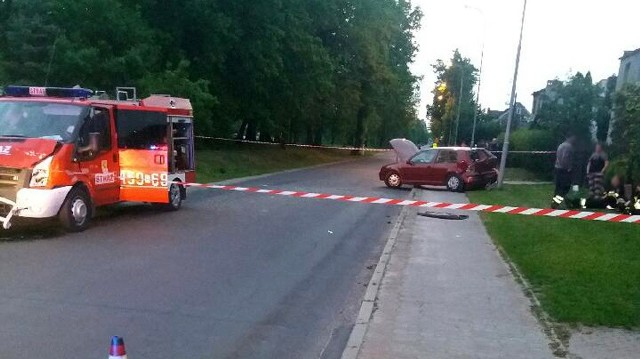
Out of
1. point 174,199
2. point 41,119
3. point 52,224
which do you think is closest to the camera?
point 41,119

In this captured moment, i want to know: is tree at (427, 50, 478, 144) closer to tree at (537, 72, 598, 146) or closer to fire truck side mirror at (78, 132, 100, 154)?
tree at (537, 72, 598, 146)

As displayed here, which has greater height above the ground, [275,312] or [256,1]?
[256,1]

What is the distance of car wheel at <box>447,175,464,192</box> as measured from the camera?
22.5 meters

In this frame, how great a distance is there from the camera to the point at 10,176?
32.7ft

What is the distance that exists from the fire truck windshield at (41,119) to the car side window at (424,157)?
1480cm

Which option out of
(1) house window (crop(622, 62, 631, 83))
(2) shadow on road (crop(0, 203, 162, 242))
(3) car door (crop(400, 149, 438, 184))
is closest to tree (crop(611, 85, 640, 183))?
(3) car door (crop(400, 149, 438, 184))

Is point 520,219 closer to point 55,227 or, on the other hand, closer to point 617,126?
point 617,126

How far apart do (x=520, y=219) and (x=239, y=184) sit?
1111 cm

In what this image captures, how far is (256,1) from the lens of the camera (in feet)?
105

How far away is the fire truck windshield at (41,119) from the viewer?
1073 cm

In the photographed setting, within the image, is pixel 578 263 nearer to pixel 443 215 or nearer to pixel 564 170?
pixel 443 215

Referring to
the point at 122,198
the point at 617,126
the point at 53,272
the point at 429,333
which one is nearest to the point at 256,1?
the point at 617,126

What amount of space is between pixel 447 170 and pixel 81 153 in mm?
14688

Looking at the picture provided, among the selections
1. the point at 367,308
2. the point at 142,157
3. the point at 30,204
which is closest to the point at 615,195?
the point at 367,308
